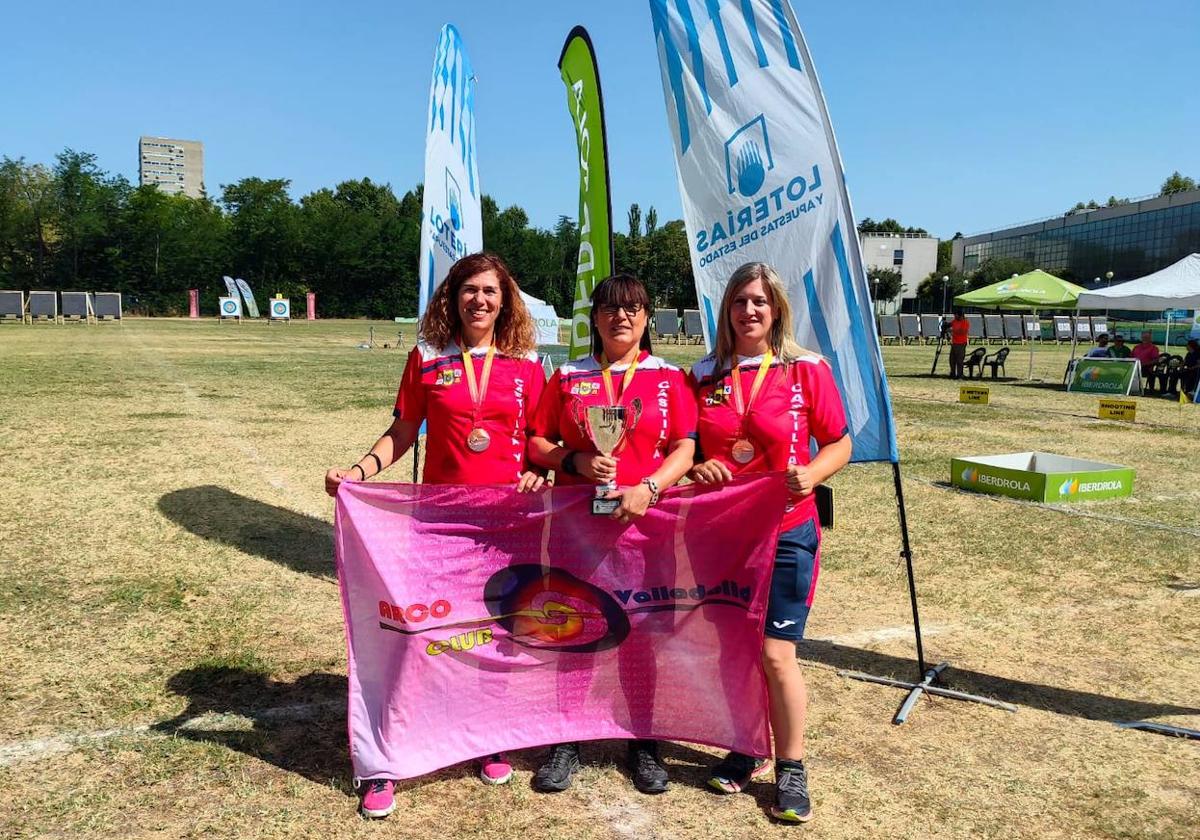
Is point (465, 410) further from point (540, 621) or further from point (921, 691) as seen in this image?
point (921, 691)

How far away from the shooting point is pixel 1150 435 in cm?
1351

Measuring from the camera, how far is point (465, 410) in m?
3.45

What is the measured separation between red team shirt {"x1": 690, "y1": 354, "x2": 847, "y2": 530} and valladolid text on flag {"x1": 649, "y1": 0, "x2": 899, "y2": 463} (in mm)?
833

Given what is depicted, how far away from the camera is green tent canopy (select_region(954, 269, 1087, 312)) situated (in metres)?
23.8

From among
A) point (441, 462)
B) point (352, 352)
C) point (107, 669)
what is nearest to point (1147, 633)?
point (441, 462)

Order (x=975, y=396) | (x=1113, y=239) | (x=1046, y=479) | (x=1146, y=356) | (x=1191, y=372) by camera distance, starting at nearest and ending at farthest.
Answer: (x=1046, y=479)
(x=975, y=396)
(x=1191, y=372)
(x=1146, y=356)
(x=1113, y=239)

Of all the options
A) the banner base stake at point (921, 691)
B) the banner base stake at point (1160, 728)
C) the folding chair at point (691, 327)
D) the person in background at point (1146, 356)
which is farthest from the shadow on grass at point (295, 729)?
the folding chair at point (691, 327)

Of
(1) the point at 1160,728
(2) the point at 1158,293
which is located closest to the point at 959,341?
(2) the point at 1158,293

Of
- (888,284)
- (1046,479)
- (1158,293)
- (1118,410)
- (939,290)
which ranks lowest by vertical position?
(1046,479)

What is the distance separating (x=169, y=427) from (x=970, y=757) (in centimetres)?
1097

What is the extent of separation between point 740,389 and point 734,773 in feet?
4.88

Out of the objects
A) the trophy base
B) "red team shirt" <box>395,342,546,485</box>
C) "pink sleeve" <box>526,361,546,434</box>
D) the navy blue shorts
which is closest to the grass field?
the navy blue shorts

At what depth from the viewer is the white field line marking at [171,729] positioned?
343 centimetres

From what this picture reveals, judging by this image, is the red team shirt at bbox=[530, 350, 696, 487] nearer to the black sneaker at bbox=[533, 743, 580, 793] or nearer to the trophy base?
the trophy base
